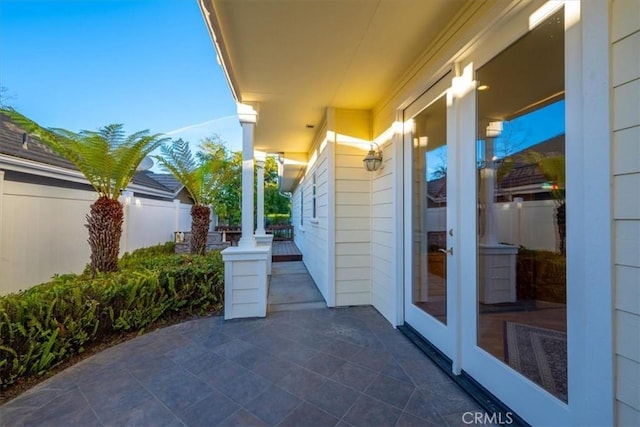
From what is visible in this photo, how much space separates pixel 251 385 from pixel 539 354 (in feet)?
6.31

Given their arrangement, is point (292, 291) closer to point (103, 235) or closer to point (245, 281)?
point (245, 281)

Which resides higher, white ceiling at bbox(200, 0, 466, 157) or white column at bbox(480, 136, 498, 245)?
white ceiling at bbox(200, 0, 466, 157)

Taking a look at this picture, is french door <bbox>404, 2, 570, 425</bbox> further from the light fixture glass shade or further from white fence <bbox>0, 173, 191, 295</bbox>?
white fence <bbox>0, 173, 191, 295</bbox>

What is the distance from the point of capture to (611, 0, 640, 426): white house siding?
1.03 m

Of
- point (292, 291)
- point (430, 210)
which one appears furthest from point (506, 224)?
point (292, 291)

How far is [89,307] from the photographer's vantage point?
253 cm

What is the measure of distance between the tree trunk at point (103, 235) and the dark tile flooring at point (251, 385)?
1285 mm

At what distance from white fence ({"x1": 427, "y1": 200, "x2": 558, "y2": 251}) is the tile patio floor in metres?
1.13

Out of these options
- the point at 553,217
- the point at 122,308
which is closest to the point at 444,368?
the point at 553,217

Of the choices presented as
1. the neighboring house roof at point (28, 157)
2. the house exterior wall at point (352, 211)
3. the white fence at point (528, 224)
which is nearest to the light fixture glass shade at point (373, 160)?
the house exterior wall at point (352, 211)

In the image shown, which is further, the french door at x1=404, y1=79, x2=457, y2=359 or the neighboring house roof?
the neighboring house roof

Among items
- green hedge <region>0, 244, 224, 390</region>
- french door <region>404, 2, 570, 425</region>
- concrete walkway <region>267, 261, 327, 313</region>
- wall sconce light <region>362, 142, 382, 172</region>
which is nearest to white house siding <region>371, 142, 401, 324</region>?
wall sconce light <region>362, 142, 382, 172</region>

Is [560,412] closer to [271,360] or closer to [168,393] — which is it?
[271,360]

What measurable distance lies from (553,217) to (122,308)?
12.5 feet
